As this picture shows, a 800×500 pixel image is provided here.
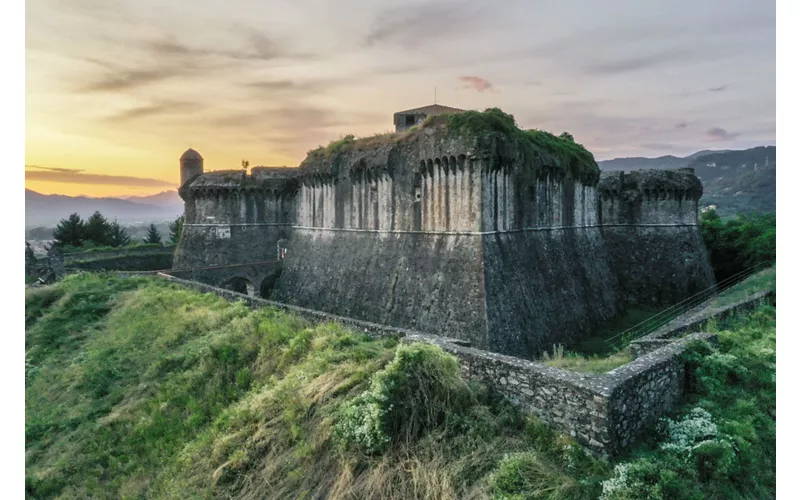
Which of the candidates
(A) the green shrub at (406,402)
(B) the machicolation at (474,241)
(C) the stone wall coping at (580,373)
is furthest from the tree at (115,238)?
(A) the green shrub at (406,402)

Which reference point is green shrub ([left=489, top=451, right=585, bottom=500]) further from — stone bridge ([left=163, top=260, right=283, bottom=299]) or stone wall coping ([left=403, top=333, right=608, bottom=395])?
stone bridge ([left=163, top=260, right=283, bottom=299])

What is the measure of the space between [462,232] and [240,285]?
734 inches

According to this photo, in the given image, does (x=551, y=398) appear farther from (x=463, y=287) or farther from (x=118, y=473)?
(x=463, y=287)

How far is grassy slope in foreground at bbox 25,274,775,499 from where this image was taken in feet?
21.1

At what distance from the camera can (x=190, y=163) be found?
127ft

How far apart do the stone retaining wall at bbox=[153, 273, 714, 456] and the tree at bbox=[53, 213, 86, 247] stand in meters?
49.6

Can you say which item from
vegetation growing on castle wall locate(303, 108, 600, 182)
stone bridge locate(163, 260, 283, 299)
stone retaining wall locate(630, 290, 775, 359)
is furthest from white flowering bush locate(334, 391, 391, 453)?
stone bridge locate(163, 260, 283, 299)

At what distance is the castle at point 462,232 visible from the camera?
17.4 metres

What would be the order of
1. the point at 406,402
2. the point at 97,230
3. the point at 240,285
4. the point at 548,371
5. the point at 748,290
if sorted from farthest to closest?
the point at 97,230 → the point at 240,285 → the point at 748,290 → the point at 406,402 → the point at 548,371

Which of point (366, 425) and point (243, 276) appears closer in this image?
point (366, 425)

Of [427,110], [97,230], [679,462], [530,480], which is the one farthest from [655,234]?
[97,230]

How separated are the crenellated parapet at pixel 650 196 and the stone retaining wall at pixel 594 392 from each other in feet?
75.7

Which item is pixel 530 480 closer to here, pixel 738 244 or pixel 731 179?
pixel 738 244

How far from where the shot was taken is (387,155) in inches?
843
